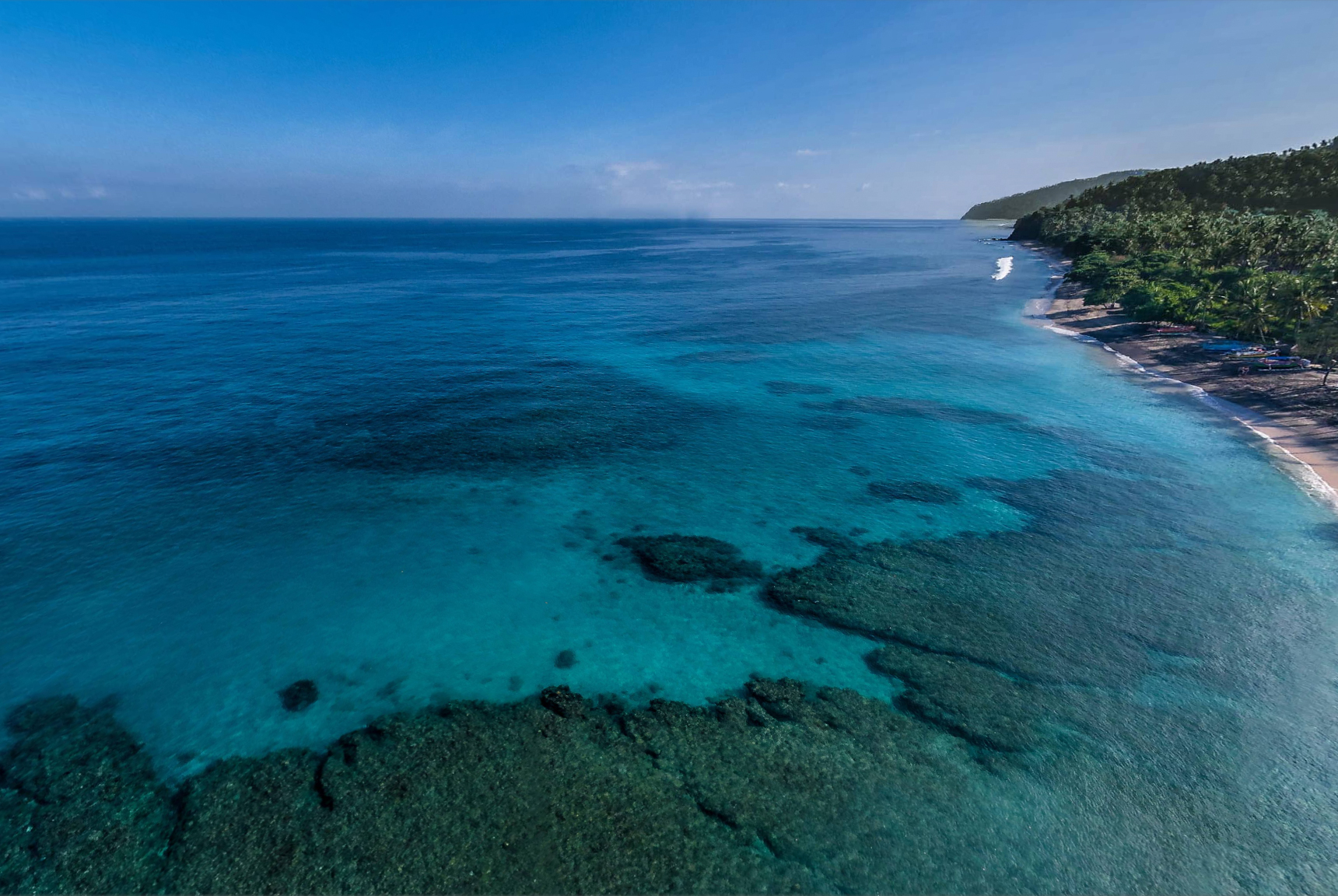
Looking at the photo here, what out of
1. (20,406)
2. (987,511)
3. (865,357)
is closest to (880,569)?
(987,511)

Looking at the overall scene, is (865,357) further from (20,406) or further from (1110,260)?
(20,406)

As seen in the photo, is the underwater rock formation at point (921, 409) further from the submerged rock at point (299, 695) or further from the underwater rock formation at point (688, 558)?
the submerged rock at point (299, 695)

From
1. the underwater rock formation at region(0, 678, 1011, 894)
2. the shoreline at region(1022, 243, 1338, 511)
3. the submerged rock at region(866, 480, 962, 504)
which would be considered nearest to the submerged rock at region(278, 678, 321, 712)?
the underwater rock formation at region(0, 678, 1011, 894)

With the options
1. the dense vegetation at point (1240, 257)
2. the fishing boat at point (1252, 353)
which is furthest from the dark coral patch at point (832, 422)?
the fishing boat at point (1252, 353)

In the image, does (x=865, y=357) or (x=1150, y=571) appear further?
(x=865, y=357)

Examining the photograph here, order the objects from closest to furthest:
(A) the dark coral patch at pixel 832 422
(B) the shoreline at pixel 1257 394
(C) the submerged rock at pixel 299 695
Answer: (C) the submerged rock at pixel 299 695, (B) the shoreline at pixel 1257 394, (A) the dark coral patch at pixel 832 422

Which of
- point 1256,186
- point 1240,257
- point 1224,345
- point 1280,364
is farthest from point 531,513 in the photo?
point 1256,186
